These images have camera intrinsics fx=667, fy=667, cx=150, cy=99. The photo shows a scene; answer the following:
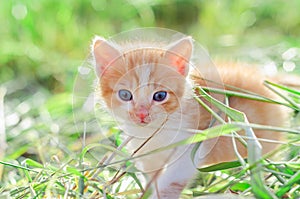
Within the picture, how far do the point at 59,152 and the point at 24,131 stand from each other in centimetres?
27

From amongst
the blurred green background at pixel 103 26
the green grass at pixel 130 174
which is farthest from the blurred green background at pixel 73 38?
the green grass at pixel 130 174

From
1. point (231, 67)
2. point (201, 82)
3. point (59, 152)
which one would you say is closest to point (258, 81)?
point (231, 67)

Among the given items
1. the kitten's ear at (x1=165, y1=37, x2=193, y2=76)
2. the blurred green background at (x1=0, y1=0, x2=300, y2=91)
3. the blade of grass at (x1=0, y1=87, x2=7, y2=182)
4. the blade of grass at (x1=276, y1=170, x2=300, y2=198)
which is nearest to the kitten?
the kitten's ear at (x1=165, y1=37, x2=193, y2=76)

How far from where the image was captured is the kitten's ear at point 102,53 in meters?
1.42

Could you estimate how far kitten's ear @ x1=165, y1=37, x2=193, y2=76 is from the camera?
139 centimetres

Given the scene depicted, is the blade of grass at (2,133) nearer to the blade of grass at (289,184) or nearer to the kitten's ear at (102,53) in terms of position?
the kitten's ear at (102,53)

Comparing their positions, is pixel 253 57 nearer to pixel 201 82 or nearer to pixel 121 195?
pixel 201 82

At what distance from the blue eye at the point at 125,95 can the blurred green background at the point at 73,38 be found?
533 mm

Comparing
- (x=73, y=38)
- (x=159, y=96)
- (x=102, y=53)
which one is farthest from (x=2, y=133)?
(x=73, y=38)

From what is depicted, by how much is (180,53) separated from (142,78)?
0.35 feet

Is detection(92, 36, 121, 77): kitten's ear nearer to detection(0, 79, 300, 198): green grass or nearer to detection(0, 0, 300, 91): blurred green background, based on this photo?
detection(0, 79, 300, 198): green grass

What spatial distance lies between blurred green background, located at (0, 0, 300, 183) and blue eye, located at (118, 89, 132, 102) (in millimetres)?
533

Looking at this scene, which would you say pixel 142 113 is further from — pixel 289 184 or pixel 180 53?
pixel 289 184

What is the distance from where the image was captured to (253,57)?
2.55 metres
